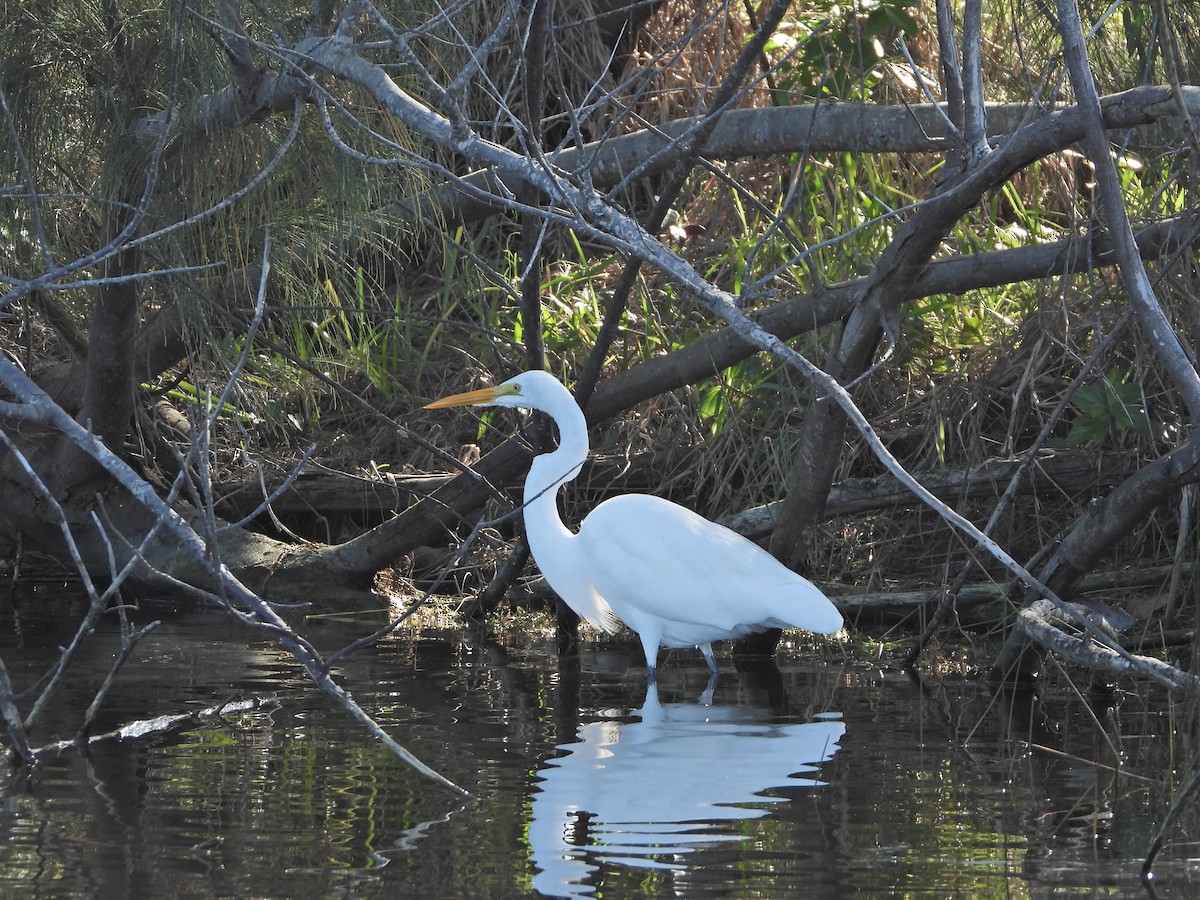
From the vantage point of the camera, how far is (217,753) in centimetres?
385

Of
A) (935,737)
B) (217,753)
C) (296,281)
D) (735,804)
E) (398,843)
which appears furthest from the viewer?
(296,281)

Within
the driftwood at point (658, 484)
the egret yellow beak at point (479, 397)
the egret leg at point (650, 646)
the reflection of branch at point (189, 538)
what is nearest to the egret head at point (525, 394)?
the egret yellow beak at point (479, 397)

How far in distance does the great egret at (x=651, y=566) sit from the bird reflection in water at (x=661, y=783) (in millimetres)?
500

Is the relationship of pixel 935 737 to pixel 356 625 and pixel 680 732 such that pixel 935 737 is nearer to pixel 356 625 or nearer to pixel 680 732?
pixel 680 732

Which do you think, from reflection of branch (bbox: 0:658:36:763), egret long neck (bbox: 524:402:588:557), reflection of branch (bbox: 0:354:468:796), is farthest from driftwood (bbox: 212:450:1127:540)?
reflection of branch (bbox: 0:354:468:796)

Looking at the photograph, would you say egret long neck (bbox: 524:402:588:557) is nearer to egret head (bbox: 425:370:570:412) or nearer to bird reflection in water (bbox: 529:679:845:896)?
egret head (bbox: 425:370:570:412)

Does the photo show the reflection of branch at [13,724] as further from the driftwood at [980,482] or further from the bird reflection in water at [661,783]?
the driftwood at [980,482]

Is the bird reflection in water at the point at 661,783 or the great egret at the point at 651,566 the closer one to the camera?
the bird reflection in water at the point at 661,783

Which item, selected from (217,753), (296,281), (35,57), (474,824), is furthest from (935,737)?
(35,57)

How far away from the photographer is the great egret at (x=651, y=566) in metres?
5.19

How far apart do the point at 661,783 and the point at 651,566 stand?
1.70 m

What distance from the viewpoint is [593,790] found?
354cm

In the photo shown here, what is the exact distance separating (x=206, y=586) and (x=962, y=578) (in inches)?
120

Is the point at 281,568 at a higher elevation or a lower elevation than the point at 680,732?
higher
